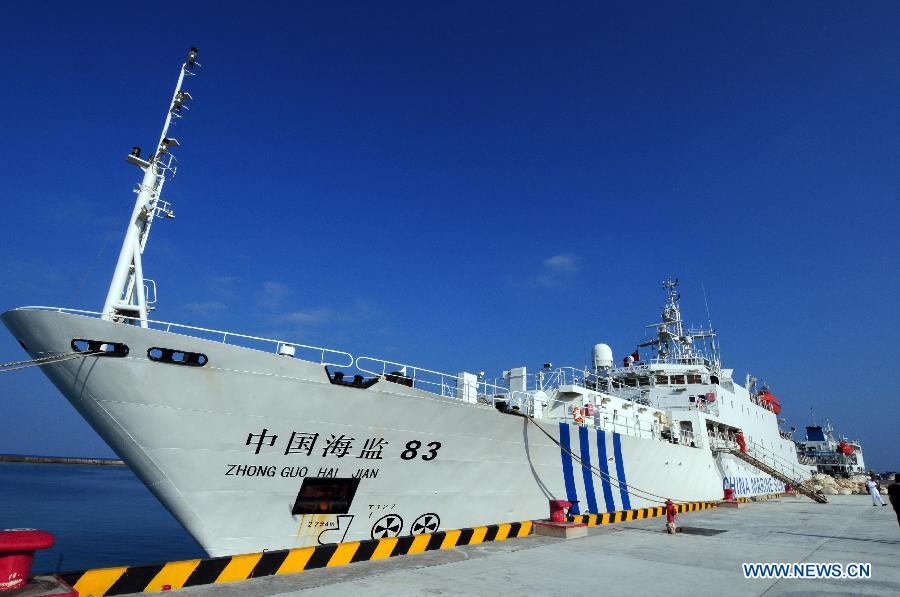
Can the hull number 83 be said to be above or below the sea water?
above

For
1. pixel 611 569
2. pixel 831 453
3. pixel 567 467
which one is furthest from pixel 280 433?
pixel 831 453

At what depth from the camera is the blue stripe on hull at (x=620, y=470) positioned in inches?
549

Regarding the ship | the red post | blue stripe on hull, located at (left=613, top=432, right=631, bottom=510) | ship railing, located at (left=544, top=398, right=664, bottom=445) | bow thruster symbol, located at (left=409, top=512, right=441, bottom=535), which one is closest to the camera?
bow thruster symbol, located at (left=409, top=512, right=441, bottom=535)

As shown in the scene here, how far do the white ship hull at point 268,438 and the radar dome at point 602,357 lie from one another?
13629 mm

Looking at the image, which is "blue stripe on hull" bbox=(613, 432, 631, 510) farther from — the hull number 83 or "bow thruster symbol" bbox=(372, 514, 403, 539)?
"bow thruster symbol" bbox=(372, 514, 403, 539)

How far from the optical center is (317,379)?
792 centimetres

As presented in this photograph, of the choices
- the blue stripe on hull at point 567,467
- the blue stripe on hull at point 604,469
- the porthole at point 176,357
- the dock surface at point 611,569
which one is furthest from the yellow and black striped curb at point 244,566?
the blue stripe on hull at point 604,469

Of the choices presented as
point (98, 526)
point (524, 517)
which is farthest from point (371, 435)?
point (98, 526)

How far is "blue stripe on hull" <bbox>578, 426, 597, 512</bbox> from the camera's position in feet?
41.9

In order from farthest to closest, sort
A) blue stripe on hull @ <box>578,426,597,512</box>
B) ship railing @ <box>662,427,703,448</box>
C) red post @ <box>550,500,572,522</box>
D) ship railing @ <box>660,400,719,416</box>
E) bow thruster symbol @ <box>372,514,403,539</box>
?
1. ship railing @ <box>660,400,719,416</box>
2. ship railing @ <box>662,427,703,448</box>
3. blue stripe on hull @ <box>578,426,597,512</box>
4. red post @ <box>550,500,572,522</box>
5. bow thruster symbol @ <box>372,514,403,539</box>

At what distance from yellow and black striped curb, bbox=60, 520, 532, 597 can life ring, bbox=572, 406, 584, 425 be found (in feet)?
18.4

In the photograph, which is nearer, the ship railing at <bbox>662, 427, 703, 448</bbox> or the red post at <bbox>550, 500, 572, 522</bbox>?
the red post at <bbox>550, 500, 572, 522</bbox>

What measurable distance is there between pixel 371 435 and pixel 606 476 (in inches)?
321

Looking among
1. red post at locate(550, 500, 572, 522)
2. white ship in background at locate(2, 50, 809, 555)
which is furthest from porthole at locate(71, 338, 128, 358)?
red post at locate(550, 500, 572, 522)
